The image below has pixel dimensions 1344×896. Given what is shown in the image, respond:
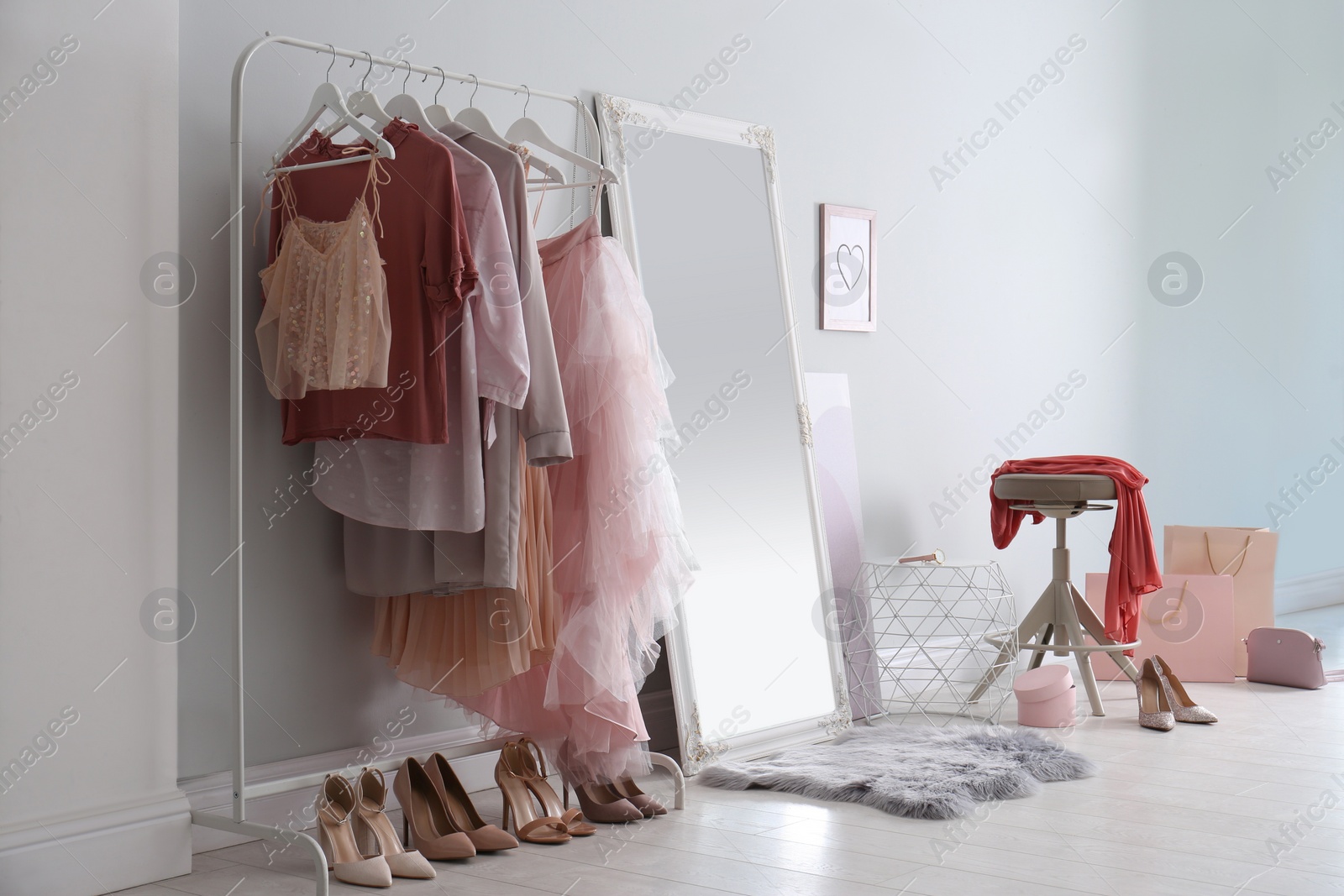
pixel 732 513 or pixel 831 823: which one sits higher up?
pixel 732 513

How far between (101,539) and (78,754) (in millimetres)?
405

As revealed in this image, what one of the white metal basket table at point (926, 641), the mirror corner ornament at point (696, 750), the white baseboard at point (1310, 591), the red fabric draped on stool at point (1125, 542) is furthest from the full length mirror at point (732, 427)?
the white baseboard at point (1310, 591)

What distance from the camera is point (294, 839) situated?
2199 millimetres

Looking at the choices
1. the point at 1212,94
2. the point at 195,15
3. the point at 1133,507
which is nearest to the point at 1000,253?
the point at 1133,507

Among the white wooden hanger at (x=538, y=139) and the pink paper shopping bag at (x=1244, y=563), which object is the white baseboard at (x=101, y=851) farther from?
the pink paper shopping bag at (x=1244, y=563)

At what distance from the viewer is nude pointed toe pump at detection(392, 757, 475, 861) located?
2.44m

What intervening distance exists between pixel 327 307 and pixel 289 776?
106 centimetres

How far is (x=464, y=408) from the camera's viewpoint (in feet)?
7.90

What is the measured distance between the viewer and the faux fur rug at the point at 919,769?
2.87 metres

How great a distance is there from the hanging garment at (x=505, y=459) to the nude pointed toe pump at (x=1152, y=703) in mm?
2217

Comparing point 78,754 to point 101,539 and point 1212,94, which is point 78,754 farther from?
point 1212,94

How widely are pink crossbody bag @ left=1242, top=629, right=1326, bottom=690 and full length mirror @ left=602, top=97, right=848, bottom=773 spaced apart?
184 centimetres

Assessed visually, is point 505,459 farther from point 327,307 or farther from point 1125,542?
point 1125,542

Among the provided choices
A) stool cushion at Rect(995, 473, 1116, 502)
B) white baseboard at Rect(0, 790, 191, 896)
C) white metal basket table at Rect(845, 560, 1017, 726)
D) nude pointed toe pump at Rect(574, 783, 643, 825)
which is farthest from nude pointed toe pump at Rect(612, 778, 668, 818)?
stool cushion at Rect(995, 473, 1116, 502)
